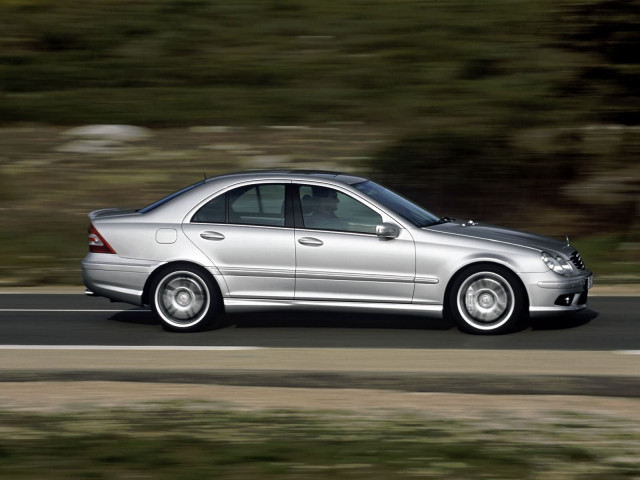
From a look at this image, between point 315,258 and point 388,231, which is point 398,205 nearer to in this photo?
point 388,231

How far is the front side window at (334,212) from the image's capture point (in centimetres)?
1038

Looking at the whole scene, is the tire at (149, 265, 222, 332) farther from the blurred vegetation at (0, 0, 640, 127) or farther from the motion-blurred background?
the blurred vegetation at (0, 0, 640, 127)

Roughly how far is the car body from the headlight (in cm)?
1

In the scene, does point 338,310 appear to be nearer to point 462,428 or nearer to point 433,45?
point 462,428

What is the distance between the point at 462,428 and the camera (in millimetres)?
6824

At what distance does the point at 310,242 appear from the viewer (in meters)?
10.4

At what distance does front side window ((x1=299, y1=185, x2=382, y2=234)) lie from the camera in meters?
10.4

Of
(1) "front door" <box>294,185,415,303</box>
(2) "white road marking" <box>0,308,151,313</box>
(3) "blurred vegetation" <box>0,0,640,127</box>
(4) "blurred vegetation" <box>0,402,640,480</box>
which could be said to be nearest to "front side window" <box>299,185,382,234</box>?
(1) "front door" <box>294,185,415,303</box>

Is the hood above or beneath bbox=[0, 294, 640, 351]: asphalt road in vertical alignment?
above

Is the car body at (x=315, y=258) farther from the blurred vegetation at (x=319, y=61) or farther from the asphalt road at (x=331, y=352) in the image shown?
the blurred vegetation at (x=319, y=61)

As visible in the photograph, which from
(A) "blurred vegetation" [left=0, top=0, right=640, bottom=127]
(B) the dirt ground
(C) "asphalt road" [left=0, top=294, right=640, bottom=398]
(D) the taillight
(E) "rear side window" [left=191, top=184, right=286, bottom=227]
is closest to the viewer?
(B) the dirt ground

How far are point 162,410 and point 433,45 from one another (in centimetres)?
2228

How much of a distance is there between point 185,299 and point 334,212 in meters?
1.62

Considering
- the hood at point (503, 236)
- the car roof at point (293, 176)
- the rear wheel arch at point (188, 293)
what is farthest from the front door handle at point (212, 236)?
the hood at point (503, 236)
